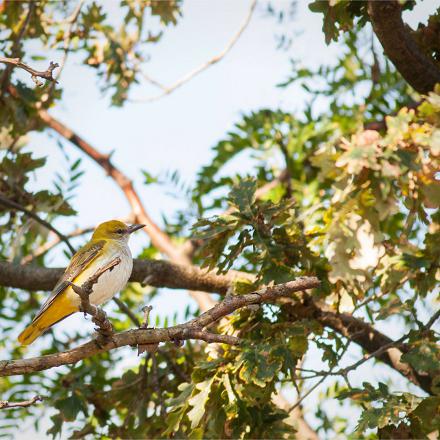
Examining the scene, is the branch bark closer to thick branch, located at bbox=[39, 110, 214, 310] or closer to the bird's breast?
the bird's breast

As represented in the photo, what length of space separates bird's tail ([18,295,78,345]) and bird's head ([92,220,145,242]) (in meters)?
0.86

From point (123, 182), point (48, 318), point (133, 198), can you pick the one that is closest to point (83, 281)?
point (48, 318)

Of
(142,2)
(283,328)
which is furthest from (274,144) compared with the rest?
(283,328)

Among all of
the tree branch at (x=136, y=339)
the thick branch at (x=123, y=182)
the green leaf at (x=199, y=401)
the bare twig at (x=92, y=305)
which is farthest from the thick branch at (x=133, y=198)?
the bare twig at (x=92, y=305)

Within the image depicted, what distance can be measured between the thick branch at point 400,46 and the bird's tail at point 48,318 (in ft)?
7.84

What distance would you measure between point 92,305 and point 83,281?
158cm

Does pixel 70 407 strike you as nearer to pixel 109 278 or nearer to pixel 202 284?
pixel 109 278

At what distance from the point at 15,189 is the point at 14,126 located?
0.58 m

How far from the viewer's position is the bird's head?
18.0 ft

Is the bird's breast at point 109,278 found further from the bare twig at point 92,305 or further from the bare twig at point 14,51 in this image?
the bare twig at point 14,51

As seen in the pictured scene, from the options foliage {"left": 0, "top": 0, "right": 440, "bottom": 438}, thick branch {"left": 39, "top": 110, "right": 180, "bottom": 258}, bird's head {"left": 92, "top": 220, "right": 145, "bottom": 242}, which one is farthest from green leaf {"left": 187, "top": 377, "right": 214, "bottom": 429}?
thick branch {"left": 39, "top": 110, "right": 180, "bottom": 258}

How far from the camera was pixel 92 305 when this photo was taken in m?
3.24

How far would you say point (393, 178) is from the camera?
387 cm

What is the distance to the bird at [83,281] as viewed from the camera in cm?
450
